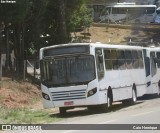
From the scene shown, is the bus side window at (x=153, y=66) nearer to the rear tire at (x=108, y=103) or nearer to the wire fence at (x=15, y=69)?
→ the wire fence at (x=15, y=69)

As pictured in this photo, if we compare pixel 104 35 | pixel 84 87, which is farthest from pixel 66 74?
pixel 104 35

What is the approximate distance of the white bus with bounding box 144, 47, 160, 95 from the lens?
34062 millimetres

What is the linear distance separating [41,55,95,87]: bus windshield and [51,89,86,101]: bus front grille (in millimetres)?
362

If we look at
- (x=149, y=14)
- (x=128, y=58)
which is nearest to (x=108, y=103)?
(x=128, y=58)

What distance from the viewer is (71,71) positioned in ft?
78.4

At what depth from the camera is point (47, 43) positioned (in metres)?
40.0

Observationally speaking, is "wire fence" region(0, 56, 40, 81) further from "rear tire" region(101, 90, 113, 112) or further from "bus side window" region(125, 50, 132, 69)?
"rear tire" region(101, 90, 113, 112)

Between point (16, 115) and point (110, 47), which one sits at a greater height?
point (110, 47)

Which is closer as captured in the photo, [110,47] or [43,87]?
[43,87]

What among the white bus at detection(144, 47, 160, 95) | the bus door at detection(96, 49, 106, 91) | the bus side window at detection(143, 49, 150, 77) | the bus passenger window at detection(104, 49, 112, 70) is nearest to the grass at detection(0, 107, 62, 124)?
the bus door at detection(96, 49, 106, 91)

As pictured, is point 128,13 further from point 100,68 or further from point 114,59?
point 100,68

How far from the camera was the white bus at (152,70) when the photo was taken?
112 ft

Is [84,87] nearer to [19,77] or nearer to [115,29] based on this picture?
[19,77]

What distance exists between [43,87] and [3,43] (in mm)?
13888
